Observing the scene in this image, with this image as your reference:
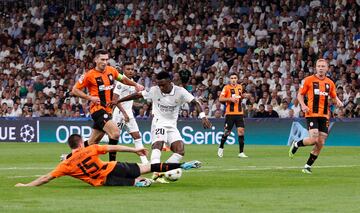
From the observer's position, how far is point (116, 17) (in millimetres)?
45125

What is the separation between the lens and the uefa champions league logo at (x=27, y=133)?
39156 mm

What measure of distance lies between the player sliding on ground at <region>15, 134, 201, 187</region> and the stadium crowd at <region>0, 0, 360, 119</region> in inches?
761

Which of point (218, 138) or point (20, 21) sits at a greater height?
point (20, 21)

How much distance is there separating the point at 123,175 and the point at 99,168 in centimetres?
44

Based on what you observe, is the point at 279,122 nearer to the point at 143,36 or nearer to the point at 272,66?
the point at 272,66

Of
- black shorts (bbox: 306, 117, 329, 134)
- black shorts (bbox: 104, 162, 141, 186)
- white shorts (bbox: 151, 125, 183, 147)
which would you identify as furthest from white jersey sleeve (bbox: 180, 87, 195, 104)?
black shorts (bbox: 306, 117, 329, 134)

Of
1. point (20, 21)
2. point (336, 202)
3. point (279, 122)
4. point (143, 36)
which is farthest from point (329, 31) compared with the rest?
point (336, 202)

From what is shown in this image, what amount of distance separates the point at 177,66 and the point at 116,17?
21.7ft

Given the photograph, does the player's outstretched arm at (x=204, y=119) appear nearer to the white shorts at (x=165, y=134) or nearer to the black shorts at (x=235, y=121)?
the white shorts at (x=165, y=134)

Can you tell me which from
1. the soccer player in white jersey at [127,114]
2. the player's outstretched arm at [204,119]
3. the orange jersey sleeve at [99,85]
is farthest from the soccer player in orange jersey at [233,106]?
the player's outstretched arm at [204,119]

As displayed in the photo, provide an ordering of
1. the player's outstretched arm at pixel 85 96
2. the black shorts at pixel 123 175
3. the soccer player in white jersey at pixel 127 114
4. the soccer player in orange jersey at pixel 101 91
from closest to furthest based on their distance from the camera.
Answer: the black shorts at pixel 123 175 < the player's outstretched arm at pixel 85 96 < the soccer player in orange jersey at pixel 101 91 < the soccer player in white jersey at pixel 127 114

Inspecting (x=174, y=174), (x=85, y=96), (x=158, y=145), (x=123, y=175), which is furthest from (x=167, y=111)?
(x=85, y=96)

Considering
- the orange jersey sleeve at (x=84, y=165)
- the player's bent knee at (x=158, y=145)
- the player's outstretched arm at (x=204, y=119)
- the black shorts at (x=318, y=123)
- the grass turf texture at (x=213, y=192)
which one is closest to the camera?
the grass turf texture at (x=213, y=192)

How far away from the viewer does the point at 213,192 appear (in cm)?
1491
